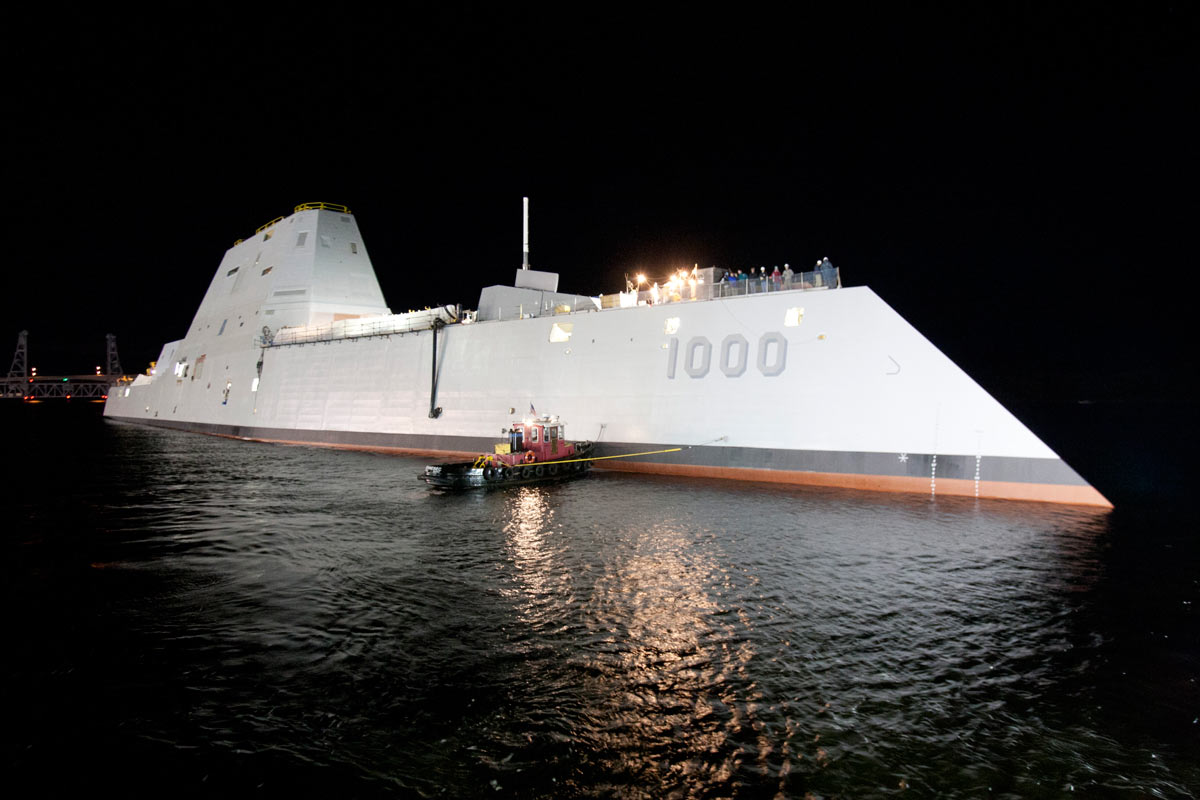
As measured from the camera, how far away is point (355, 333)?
34781 millimetres

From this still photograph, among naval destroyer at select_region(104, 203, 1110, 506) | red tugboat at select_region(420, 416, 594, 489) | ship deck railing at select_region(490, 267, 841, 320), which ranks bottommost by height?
red tugboat at select_region(420, 416, 594, 489)

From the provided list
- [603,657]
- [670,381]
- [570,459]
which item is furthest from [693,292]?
[603,657]

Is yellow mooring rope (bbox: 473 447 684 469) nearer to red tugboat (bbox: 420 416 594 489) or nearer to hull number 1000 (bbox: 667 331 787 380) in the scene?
red tugboat (bbox: 420 416 594 489)

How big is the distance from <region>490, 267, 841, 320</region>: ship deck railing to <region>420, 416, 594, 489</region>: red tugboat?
16.9 ft

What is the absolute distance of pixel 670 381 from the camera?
22516mm

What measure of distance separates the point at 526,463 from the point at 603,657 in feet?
46.8

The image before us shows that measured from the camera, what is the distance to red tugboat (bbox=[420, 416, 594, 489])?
20.1 m

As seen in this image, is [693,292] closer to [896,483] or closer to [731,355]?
[731,355]

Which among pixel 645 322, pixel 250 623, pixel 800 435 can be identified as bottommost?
pixel 250 623

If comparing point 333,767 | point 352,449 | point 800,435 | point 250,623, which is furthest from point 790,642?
point 352,449

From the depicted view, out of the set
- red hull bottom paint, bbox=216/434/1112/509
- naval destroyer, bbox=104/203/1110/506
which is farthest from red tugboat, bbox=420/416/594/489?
red hull bottom paint, bbox=216/434/1112/509

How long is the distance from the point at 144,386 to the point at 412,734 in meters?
63.2

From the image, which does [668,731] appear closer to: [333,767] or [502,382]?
[333,767]

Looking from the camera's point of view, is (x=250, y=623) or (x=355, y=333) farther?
(x=355, y=333)
